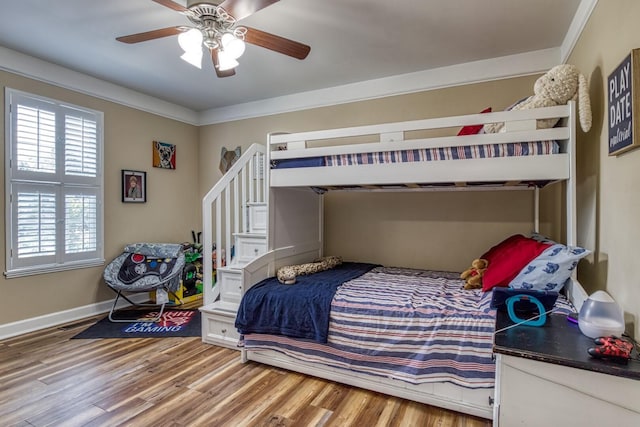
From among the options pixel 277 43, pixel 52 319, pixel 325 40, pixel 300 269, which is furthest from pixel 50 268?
pixel 325 40

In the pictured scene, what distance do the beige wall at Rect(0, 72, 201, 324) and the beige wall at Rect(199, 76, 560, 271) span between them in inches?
60.4

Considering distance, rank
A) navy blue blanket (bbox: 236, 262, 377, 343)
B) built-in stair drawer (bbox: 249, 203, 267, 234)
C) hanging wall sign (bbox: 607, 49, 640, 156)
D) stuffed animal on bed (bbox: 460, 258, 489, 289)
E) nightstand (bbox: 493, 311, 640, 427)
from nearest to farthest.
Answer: nightstand (bbox: 493, 311, 640, 427)
hanging wall sign (bbox: 607, 49, 640, 156)
navy blue blanket (bbox: 236, 262, 377, 343)
stuffed animal on bed (bbox: 460, 258, 489, 289)
built-in stair drawer (bbox: 249, 203, 267, 234)

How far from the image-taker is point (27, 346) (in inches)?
110

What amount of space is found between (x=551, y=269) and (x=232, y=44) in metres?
2.22

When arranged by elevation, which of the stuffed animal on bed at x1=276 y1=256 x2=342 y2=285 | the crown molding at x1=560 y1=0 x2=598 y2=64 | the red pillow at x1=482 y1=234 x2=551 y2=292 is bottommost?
the stuffed animal on bed at x1=276 y1=256 x2=342 y2=285

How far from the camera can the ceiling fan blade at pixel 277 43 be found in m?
2.01

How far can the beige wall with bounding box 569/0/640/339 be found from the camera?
1.41 metres

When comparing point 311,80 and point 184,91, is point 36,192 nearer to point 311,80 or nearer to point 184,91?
point 184,91

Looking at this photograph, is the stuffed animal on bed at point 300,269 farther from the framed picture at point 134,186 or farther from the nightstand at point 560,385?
the framed picture at point 134,186

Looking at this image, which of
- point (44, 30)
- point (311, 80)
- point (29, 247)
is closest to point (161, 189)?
point (29, 247)

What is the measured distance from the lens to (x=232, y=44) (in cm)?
201

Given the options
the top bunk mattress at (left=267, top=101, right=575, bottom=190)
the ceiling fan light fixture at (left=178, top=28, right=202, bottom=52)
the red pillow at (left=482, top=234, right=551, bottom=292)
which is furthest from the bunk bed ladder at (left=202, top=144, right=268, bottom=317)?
the red pillow at (left=482, top=234, right=551, bottom=292)

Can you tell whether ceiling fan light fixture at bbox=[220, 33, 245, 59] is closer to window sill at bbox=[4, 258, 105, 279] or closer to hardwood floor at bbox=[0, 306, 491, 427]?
hardwood floor at bbox=[0, 306, 491, 427]

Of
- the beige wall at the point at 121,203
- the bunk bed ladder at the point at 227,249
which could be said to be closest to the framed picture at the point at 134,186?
the beige wall at the point at 121,203
